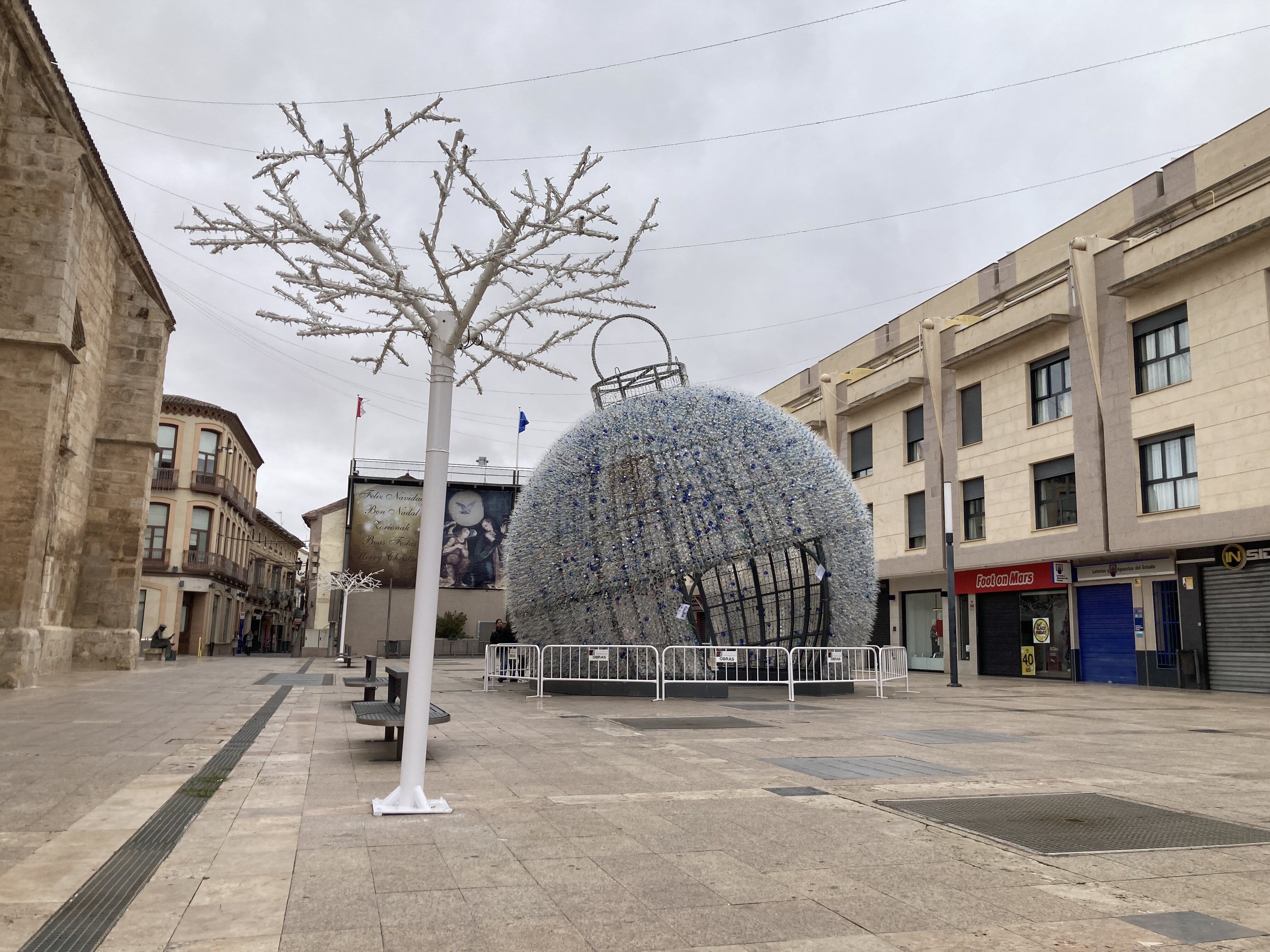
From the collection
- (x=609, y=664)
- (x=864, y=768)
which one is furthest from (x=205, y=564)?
(x=864, y=768)

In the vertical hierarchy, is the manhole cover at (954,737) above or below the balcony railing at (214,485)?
below

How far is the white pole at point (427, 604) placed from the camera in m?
5.80

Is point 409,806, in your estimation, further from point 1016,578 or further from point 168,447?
point 168,447

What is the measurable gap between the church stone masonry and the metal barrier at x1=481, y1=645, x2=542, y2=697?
745 centimetres

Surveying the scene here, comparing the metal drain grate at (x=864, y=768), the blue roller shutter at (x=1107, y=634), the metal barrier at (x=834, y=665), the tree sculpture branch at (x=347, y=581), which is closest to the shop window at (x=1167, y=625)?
the blue roller shutter at (x=1107, y=634)

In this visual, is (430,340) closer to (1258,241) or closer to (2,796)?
(2,796)

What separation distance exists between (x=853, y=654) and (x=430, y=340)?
11.4 metres

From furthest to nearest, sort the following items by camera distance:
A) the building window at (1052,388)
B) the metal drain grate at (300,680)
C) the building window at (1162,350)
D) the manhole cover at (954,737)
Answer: the building window at (1052,388), the building window at (1162,350), the metal drain grate at (300,680), the manhole cover at (954,737)

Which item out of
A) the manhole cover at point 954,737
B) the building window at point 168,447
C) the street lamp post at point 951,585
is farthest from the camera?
the building window at point 168,447

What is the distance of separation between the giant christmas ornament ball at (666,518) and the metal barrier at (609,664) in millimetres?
208

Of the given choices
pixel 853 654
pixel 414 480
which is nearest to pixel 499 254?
pixel 853 654

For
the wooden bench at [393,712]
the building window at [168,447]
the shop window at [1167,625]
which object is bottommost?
the wooden bench at [393,712]

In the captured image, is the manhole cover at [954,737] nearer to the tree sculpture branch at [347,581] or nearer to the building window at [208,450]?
the tree sculpture branch at [347,581]

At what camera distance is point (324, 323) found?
649 centimetres
